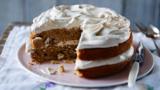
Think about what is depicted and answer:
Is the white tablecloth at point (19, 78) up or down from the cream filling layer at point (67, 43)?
down

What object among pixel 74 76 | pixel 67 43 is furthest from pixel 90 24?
pixel 74 76

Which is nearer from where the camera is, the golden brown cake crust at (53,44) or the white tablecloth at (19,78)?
the white tablecloth at (19,78)

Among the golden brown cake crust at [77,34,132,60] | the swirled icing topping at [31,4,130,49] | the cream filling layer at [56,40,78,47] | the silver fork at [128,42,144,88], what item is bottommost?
the silver fork at [128,42,144,88]

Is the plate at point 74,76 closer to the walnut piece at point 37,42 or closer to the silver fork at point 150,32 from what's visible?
the walnut piece at point 37,42

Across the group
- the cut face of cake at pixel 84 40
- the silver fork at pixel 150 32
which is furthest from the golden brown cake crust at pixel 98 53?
the silver fork at pixel 150 32

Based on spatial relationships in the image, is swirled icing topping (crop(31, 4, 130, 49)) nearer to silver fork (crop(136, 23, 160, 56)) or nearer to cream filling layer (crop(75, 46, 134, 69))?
cream filling layer (crop(75, 46, 134, 69))

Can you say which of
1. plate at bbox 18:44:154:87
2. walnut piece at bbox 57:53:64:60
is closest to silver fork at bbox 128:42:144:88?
plate at bbox 18:44:154:87

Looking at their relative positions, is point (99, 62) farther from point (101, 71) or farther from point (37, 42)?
point (37, 42)

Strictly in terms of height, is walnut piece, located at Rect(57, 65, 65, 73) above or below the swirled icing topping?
below
